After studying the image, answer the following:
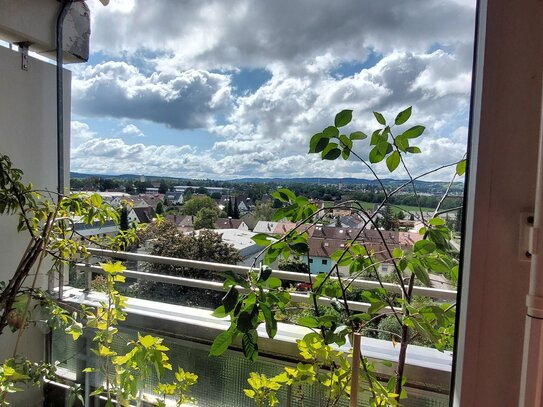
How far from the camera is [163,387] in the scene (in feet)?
3.49

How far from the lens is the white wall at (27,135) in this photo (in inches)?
51.0

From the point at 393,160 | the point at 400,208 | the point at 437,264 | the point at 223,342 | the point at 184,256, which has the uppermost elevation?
the point at 393,160

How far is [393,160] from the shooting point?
0.79 metres

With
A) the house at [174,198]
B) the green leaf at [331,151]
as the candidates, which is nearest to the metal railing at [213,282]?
the house at [174,198]

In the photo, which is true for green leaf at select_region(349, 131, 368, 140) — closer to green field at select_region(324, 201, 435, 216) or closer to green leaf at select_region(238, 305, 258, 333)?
green field at select_region(324, 201, 435, 216)

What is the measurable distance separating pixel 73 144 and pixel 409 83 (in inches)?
50.8

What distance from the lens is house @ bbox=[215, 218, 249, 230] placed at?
1.04m

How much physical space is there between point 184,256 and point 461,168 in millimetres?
884

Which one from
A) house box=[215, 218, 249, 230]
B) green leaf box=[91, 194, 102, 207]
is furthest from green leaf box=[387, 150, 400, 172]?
green leaf box=[91, 194, 102, 207]

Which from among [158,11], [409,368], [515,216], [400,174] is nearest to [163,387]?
[409,368]

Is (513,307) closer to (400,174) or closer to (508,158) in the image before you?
(508,158)

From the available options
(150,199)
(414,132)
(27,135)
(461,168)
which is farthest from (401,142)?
(27,135)

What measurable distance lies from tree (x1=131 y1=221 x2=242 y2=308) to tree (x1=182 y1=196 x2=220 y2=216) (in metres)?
0.08

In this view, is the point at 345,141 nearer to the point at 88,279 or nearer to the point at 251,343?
the point at 251,343
